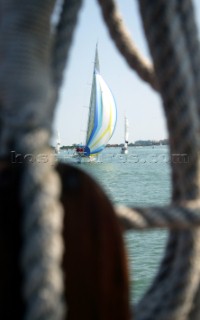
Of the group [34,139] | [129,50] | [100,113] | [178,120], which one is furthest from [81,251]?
[100,113]

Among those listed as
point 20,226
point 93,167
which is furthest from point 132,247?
point 93,167

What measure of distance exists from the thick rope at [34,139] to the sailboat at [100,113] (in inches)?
693

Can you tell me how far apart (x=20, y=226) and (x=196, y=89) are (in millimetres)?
329

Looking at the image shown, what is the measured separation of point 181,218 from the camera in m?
0.54

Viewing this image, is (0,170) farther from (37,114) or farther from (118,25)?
(118,25)

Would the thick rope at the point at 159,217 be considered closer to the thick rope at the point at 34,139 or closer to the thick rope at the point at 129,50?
the thick rope at the point at 34,139

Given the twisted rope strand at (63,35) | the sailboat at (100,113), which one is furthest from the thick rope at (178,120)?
the sailboat at (100,113)

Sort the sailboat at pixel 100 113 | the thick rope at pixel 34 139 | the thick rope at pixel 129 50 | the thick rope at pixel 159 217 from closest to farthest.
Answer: the thick rope at pixel 34 139 < the thick rope at pixel 159 217 < the thick rope at pixel 129 50 < the sailboat at pixel 100 113

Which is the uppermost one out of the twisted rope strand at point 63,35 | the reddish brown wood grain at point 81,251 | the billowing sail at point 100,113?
the billowing sail at point 100,113

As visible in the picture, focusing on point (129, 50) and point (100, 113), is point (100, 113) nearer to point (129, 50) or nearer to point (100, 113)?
point (100, 113)

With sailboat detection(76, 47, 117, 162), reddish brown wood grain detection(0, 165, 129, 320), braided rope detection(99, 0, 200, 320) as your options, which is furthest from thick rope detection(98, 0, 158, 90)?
sailboat detection(76, 47, 117, 162)

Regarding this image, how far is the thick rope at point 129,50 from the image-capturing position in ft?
2.54

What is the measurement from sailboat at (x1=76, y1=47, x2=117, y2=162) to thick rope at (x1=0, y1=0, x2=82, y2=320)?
1759 centimetres

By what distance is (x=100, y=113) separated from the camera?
18406 millimetres
